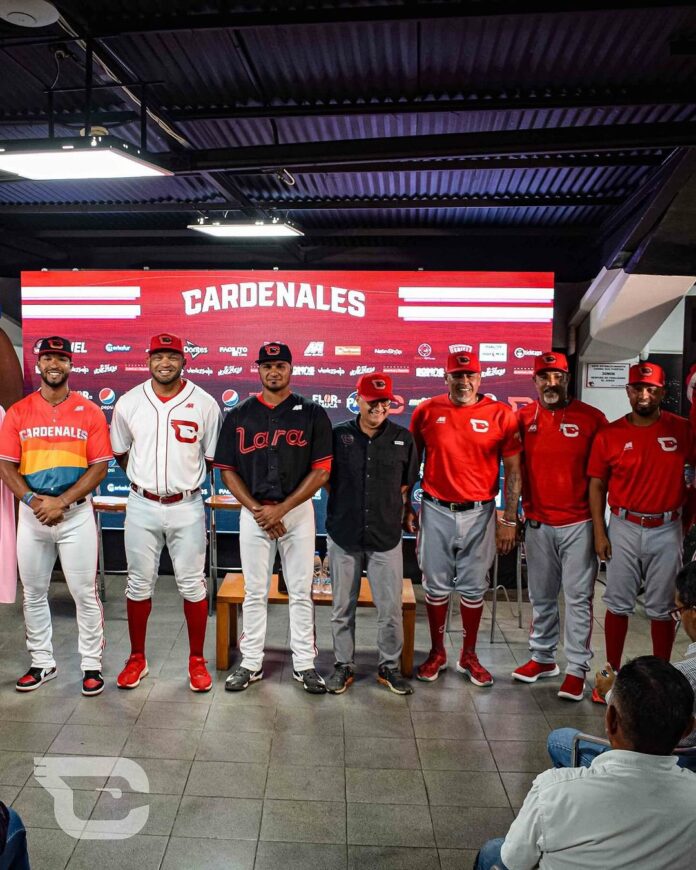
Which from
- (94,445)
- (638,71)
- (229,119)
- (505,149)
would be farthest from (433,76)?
(94,445)

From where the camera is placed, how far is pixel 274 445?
→ 3.85m

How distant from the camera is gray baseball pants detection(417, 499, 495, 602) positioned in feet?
13.2

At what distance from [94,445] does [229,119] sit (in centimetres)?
227

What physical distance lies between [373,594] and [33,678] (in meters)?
1.92

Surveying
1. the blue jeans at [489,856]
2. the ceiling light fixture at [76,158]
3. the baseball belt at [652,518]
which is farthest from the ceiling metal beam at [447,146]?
the blue jeans at [489,856]

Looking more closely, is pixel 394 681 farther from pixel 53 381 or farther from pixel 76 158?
pixel 76 158

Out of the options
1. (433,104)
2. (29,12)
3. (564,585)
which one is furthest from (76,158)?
(564,585)

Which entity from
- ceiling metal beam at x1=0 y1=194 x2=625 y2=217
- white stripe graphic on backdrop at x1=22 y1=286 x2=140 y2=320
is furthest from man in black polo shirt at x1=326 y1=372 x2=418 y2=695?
white stripe graphic on backdrop at x1=22 y1=286 x2=140 y2=320

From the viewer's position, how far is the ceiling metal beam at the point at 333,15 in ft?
9.89

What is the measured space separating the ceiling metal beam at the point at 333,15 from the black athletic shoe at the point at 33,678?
10.8 ft

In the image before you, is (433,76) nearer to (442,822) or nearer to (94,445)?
(94,445)

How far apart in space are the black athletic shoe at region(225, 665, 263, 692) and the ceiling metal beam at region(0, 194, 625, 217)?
3935 mm

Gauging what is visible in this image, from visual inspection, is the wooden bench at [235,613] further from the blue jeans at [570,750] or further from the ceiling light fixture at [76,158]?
the ceiling light fixture at [76,158]

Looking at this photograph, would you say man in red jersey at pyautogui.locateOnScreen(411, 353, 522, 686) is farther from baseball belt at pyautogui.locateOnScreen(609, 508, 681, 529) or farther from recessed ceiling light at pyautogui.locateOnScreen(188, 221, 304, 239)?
recessed ceiling light at pyautogui.locateOnScreen(188, 221, 304, 239)
